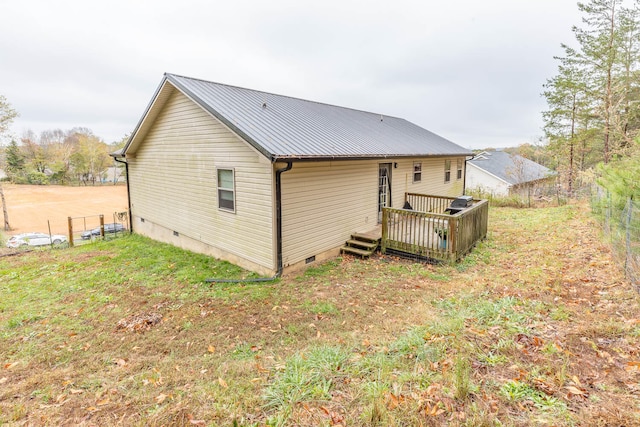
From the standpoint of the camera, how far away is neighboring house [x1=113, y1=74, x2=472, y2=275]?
7.31 meters

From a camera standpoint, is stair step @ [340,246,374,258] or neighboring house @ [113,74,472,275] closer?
neighboring house @ [113,74,472,275]

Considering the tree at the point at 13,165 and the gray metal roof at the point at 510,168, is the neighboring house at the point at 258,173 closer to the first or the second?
the gray metal roof at the point at 510,168

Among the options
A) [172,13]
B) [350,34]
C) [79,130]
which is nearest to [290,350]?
Answer: [172,13]

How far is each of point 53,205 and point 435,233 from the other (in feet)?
146

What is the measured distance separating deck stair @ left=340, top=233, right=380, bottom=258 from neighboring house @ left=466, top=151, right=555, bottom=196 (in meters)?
20.5


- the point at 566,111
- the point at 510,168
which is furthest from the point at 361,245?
the point at 510,168

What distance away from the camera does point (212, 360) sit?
13.9 feet

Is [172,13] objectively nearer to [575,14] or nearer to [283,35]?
[283,35]

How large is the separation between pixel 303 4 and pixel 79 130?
84392 mm

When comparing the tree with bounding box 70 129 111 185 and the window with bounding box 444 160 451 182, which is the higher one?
the tree with bounding box 70 129 111 185

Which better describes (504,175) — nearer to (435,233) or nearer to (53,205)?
(435,233)

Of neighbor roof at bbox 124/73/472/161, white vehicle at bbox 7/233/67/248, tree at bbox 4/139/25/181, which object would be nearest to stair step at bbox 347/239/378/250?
neighbor roof at bbox 124/73/472/161

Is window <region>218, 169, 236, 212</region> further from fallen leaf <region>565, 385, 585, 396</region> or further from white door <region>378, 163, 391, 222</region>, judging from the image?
fallen leaf <region>565, 385, 585, 396</region>

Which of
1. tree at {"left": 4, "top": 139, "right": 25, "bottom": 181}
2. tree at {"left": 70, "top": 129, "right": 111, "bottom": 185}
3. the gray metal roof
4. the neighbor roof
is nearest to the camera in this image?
the neighbor roof
